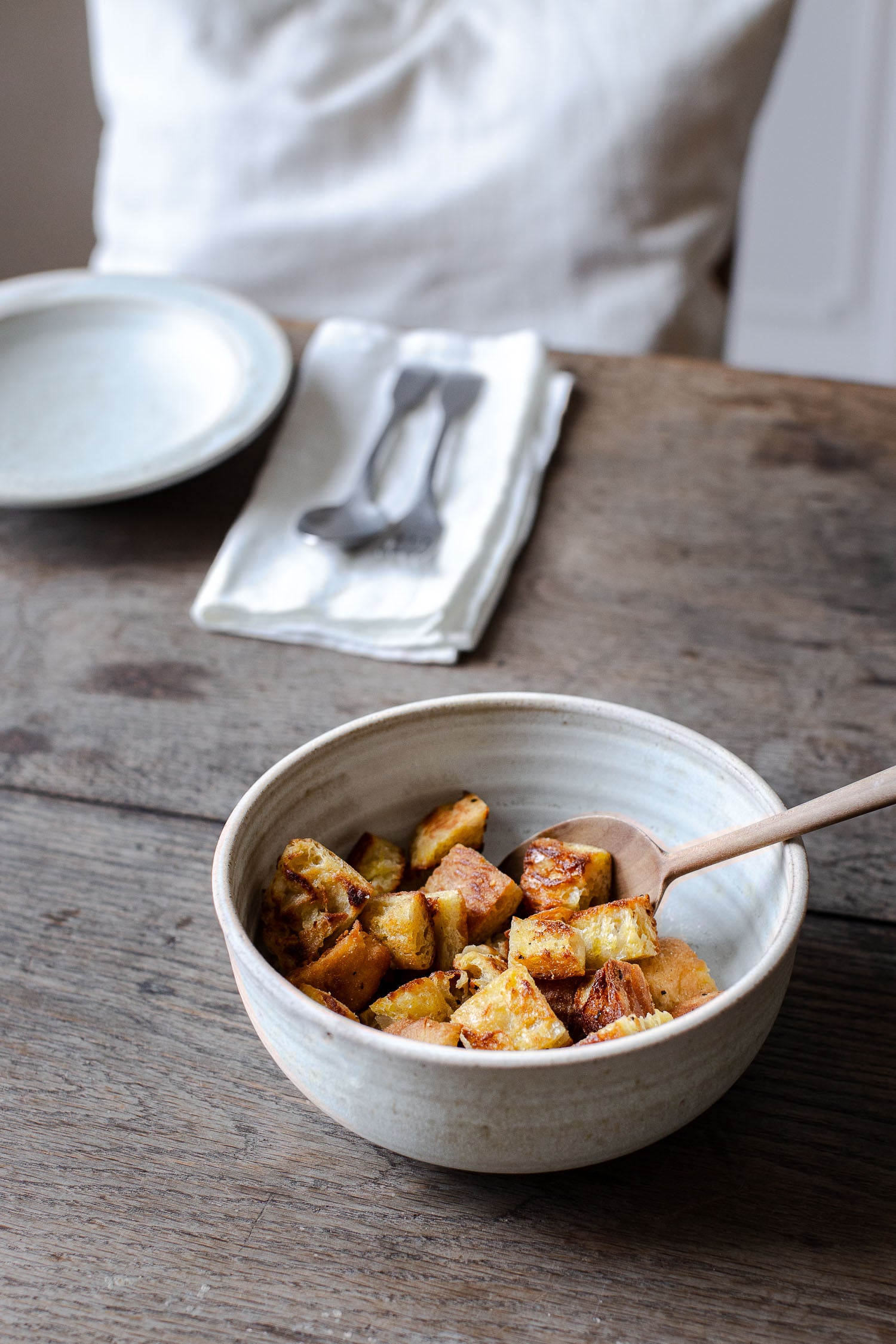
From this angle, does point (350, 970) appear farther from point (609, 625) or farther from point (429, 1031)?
point (609, 625)

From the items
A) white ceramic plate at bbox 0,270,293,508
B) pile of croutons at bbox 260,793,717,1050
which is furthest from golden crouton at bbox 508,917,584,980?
white ceramic plate at bbox 0,270,293,508

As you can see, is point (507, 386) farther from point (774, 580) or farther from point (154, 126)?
point (154, 126)

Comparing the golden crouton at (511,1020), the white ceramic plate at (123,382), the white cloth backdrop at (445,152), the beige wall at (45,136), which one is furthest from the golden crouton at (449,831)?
the beige wall at (45,136)

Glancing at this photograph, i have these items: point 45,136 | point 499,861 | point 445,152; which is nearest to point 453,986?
point 499,861

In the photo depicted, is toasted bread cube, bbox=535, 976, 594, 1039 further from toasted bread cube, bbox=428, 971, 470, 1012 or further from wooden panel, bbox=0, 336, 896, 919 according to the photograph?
wooden panel, bbox=0, 336, 896, 919

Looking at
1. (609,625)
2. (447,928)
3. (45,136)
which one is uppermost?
(447,928)

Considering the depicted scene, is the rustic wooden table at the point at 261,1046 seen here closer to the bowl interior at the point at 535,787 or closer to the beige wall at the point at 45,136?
the bowl interior at the point at 535,787
